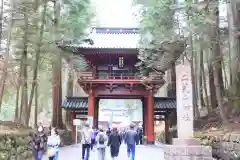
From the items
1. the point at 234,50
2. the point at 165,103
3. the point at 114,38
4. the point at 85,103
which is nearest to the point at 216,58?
the point at 234,50

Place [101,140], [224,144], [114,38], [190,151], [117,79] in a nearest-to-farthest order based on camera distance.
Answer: [190,151], [224,144], [101,140], [117,79], [114,38]

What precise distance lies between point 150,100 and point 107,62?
14.3 feet

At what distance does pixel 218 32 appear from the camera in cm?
1342

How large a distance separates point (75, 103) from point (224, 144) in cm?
1833

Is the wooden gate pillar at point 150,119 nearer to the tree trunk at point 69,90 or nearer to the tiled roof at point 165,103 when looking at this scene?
the tiled roof at point 165,103

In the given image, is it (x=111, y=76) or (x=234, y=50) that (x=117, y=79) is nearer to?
(x=111, y=76)

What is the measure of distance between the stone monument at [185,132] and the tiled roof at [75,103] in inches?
699

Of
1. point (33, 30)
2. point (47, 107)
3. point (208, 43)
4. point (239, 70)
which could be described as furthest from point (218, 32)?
point (47, 107)

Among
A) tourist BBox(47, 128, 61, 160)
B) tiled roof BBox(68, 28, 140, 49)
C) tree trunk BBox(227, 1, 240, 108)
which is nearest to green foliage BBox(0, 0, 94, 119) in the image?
tiled roof BBox(68, 28, 140, 49)

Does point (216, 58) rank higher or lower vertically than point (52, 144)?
higher

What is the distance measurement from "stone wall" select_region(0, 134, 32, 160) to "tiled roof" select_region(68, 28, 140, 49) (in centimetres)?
1285


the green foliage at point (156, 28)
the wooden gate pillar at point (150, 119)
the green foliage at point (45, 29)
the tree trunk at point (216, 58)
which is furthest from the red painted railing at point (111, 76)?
the tree trunk at point (216, 58)

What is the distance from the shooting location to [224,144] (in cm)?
1091

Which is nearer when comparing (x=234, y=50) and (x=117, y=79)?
(x=234, y=50)
